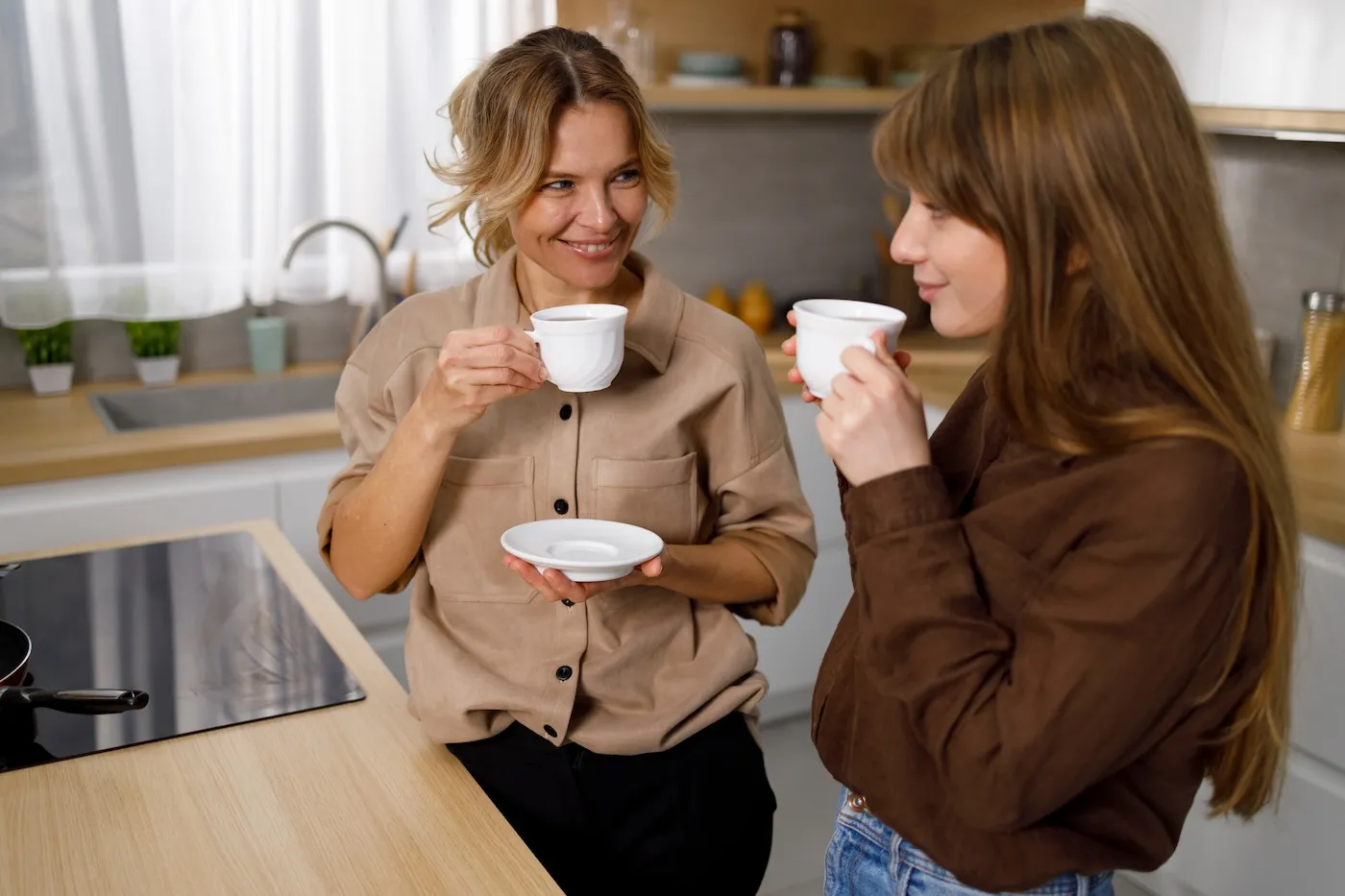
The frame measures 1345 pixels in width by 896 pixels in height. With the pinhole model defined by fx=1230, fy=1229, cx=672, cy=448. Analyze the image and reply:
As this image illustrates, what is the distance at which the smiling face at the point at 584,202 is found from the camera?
1.28 meters

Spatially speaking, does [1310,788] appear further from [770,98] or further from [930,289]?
[770,98]

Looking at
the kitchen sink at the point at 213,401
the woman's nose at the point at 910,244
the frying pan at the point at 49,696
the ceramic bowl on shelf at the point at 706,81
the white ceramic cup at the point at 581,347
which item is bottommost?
the kitchen sink at the point at 213,401

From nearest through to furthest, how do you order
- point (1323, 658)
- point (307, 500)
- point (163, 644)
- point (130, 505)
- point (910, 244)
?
point (910, 244) < point (163, 644) < point (1323, 658) < point (130, 505) < point (307, 500)

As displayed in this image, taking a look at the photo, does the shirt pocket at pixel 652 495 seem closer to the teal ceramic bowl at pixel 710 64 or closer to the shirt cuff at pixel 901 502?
the shirt cuff at pixel 901 502

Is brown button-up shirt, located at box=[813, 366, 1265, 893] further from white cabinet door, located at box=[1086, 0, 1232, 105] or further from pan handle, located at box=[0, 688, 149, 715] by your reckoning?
white cabinet door, located at box=[1086, 0, 1232, 105]

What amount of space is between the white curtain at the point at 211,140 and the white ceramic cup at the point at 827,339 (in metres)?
1.64

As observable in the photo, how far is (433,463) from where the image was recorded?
124cm

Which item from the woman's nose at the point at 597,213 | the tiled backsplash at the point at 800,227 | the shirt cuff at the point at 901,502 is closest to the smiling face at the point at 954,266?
the shirt cuff at the point at 901,502

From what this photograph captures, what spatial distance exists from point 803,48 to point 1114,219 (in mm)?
2261

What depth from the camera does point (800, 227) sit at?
327 cm

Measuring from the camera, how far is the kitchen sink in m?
2.49

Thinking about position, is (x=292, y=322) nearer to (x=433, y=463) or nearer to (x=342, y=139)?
(x=342, y=139)

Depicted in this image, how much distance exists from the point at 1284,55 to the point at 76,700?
2043 mm

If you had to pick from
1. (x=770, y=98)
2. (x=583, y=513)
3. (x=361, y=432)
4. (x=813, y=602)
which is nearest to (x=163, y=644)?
(x=361, y=432)
